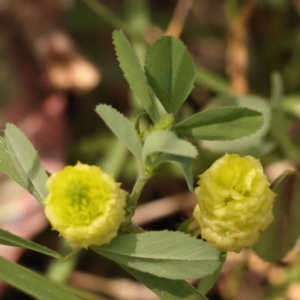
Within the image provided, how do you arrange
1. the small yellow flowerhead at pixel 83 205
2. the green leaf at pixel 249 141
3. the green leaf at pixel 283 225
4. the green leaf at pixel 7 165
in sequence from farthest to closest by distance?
the green leaf at pixel 249 141, the green leaf at pixel 283 225, the green leaf at pixel 7 165, the small yellow flowerhead at pixel 83 205

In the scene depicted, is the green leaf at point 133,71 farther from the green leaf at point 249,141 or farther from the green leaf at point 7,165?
the green leaf at point 249,141

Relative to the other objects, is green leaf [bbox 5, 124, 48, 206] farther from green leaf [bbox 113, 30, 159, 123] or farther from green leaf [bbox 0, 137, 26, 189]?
green leaf [bbox 113, 30, 159, 123]

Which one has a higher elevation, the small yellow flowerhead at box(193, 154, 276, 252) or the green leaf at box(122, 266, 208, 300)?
the small yellow flowerhead at box(193, 154, 276, 252)

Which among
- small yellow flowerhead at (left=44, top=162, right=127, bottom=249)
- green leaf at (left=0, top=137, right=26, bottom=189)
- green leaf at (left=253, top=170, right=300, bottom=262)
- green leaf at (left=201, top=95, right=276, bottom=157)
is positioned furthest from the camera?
green leaf at (left=201, top=95, right=276, bottom=157)

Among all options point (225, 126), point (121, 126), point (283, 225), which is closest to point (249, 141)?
point (283, 225)

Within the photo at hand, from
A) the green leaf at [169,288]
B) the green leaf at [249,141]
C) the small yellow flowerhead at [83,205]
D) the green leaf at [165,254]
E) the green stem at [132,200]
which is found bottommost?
the green leaf at [249,141]

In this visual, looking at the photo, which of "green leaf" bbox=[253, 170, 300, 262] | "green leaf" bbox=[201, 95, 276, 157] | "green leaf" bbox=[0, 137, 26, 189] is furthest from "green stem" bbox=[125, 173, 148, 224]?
"green leaf" bbox=[201, 95, 276, 157]

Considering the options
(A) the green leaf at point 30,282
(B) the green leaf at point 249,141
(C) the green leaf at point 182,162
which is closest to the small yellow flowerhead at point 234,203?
(C) the green leaf at point 182,162
